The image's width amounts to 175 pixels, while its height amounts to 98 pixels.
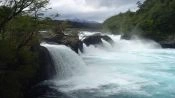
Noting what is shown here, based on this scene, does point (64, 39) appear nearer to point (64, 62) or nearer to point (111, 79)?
point (64, 62)

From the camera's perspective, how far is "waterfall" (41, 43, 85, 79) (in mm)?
22328

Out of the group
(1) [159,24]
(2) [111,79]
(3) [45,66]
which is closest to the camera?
(3) [45,66]

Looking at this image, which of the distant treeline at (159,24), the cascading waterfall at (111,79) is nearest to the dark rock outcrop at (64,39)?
the cascading waterfall at (111,79)

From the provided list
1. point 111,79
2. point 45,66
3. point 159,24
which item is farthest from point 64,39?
point 159,24

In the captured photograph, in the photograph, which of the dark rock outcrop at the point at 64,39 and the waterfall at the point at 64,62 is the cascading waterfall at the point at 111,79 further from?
the dark rock outcrop at the point at 64,39

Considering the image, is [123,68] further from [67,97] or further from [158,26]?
[158,26]

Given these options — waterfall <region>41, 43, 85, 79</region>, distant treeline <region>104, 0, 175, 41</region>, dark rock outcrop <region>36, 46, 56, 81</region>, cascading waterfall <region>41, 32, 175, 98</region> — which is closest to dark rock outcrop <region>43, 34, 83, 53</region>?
cascading waterfall <region>41, 32, 175, 98</region>

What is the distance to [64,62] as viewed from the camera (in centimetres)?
2323

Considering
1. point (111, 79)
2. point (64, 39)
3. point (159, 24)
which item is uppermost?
point (159, 24)

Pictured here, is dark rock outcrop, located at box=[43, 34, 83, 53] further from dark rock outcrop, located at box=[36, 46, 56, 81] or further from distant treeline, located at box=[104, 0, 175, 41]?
distant treeline, located at box=[104, 0, 175, 41]

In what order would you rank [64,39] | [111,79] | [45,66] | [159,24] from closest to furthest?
[45,66], [111,79], [64,39], [159,24]

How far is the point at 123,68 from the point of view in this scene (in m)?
29.3

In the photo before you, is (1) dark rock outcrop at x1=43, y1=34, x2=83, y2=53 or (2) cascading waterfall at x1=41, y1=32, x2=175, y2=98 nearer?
(2) cascading waterfall at x1=41, y1=32, x2=175, y2=98

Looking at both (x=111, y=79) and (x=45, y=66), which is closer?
(x=45, y=66)
